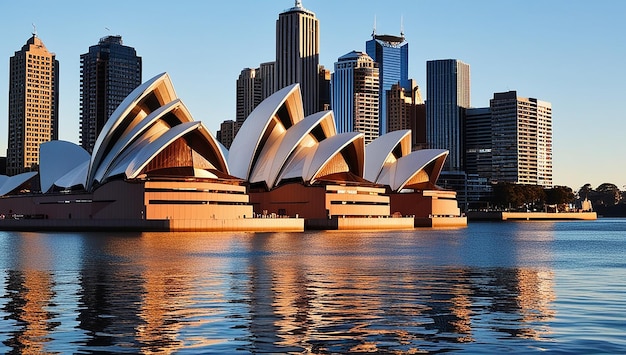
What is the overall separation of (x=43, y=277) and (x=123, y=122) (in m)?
60.1

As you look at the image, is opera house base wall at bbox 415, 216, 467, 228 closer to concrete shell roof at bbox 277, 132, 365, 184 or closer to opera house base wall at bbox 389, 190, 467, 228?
opera house base wall at bbox 389, 190, 467, 228

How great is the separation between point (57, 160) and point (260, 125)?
1174 inches

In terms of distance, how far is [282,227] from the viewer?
3602 inches

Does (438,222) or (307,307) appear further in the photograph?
(438,222)

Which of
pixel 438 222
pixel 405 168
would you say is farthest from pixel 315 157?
pixel 438 222

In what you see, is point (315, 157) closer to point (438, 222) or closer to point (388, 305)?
point (438, 222)

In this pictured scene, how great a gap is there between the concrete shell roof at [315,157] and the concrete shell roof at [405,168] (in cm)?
1919

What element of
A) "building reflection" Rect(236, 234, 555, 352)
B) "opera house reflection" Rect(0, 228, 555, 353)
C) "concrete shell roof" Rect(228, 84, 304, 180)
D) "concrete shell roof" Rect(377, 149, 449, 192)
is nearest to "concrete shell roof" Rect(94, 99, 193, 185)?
"concrete shell roof" Rect(228, 84, 304, 180)

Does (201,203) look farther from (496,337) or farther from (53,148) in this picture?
(496,337)

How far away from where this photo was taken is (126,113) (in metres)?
87.7

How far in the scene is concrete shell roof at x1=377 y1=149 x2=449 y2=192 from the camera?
124438 millimetres

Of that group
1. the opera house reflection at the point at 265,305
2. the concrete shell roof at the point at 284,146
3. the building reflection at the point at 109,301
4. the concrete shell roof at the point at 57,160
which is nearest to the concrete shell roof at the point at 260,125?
the concrete shell roof at the point at 284,146

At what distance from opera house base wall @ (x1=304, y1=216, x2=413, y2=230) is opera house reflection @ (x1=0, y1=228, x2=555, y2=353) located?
59.5 m

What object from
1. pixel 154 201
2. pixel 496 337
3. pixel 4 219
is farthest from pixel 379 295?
pixel 4 219
